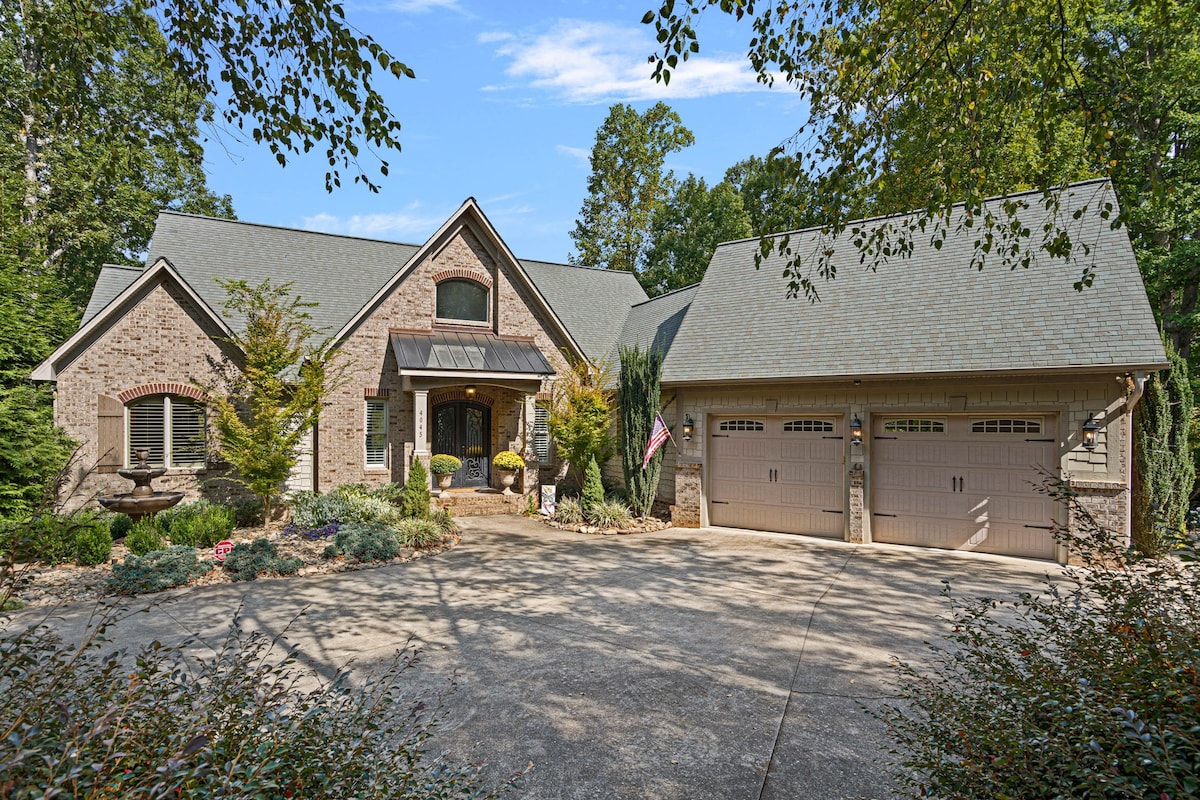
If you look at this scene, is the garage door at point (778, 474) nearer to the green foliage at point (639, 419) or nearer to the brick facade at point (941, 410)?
the brick facade at point (941, 410)

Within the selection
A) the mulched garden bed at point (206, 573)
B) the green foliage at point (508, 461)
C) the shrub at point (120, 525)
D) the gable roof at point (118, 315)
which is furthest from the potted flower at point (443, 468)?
the shrub at point (120, 525)

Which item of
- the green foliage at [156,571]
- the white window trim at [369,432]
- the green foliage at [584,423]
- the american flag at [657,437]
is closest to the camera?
the green foliage at [156,571]

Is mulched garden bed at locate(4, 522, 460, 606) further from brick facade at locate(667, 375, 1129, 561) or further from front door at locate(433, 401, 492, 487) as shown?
brick facade at locate(667, 375, 1129, 561)

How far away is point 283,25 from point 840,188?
5.28 m

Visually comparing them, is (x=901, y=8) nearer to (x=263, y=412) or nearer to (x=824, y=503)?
(x=824, y=503)

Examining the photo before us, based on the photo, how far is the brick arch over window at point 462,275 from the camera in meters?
16.9

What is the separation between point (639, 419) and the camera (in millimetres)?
14469

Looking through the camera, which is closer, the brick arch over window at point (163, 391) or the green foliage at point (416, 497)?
the green foliage at point (416, 497)

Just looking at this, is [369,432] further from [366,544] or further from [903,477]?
[903,477]

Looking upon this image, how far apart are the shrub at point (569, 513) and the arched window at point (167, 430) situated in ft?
26.2

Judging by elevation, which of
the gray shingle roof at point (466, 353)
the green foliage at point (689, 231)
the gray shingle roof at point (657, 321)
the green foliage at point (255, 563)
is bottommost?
the green foliage at point (255, 563)

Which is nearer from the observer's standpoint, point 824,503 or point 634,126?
point 824,503

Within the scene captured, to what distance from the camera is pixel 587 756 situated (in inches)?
175

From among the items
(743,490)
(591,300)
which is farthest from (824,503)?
(591,300)
